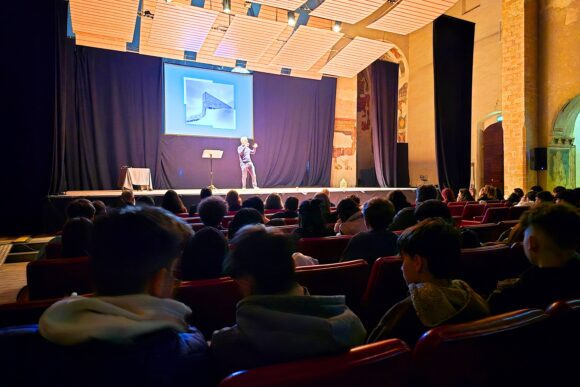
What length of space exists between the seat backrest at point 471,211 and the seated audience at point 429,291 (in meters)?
3.94

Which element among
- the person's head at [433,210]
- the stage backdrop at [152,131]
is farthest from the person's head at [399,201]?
the stage backdrop at [152,131]

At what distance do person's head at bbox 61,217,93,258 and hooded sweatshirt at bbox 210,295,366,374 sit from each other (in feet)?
5.25

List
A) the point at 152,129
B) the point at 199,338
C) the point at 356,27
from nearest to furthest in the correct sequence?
the point at 199,338
the point at 152,129
the point at 356,27

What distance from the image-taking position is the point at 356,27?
1224 cm

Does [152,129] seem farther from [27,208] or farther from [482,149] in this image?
[482,149]

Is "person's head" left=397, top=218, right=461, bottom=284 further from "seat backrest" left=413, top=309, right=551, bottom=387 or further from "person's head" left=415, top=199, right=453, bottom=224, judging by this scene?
"person's head" left=415, top=199, right=453, bottom=224

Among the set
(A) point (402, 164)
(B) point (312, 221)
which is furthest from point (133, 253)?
(A) point (402, 164)

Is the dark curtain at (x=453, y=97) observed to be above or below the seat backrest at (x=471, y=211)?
above

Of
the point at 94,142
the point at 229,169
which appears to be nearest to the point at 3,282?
the point at 94,142

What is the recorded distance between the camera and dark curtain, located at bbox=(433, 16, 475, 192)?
8.05 metres

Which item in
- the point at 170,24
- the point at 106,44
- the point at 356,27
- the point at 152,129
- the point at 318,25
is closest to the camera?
the point at 170,24

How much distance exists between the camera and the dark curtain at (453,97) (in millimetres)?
8047

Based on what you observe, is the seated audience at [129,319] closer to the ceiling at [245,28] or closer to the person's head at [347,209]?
the person's head at [347,209]

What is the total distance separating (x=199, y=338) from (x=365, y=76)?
13.7 meters
